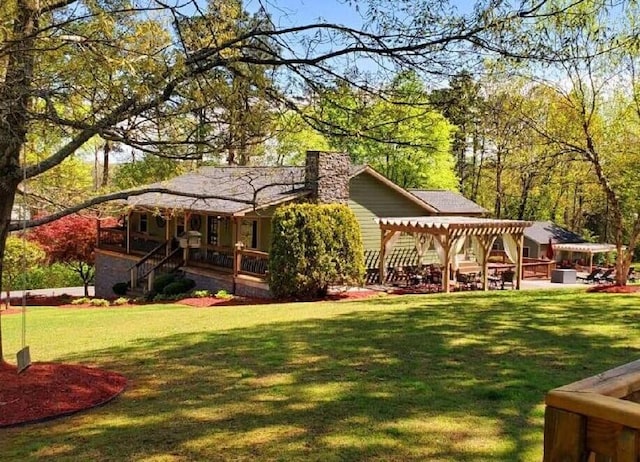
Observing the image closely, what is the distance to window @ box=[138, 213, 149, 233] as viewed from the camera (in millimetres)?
26156

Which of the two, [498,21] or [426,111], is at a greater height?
[498,21]

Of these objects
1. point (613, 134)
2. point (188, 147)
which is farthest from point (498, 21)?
point (613, 134)

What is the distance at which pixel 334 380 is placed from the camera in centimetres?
608

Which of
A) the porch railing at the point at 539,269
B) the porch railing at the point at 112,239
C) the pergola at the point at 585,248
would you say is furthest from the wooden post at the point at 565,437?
the pergola at the point at 585,248

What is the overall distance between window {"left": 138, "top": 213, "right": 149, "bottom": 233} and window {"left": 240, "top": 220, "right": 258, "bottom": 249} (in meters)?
6.28

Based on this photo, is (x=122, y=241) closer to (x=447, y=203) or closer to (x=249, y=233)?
(x=249, y=233)

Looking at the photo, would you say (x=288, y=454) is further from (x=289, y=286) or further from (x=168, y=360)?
(x=289, y=286)

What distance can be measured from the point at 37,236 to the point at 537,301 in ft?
60.2

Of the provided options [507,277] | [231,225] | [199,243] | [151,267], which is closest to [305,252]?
[199,243]

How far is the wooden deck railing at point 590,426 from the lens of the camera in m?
1.67

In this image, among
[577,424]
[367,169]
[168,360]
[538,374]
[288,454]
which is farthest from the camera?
[367,169]

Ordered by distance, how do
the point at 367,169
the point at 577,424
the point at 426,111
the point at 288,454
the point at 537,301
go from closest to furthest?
the point at 577,424 → the point at 288,454 → the point at 426,111 → the point at 537,301 → the point at 367,169

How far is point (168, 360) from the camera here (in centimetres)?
760

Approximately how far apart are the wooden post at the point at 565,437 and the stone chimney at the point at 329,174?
52.6 feet
